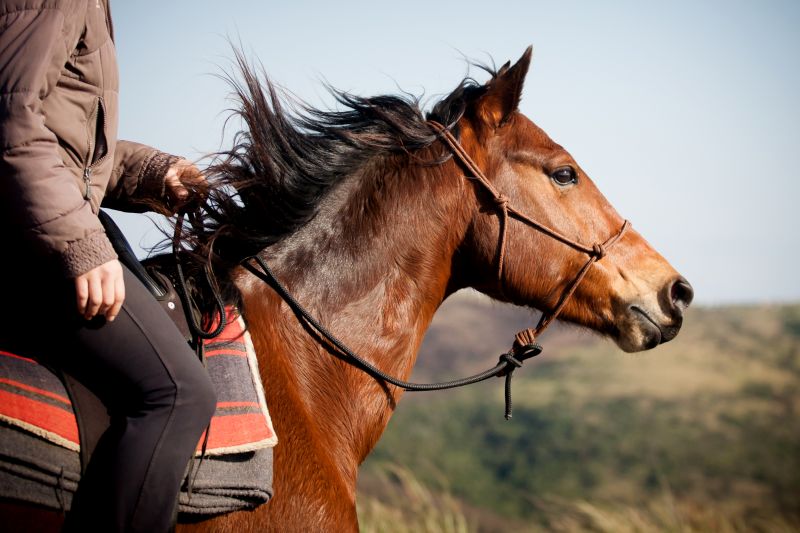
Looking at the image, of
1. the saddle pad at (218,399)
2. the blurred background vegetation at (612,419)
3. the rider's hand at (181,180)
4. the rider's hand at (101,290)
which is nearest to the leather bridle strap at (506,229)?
the rider's hand at (181,180)

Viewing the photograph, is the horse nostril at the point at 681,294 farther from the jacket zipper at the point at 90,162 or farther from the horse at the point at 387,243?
the jacket zipper at the point at 90,162

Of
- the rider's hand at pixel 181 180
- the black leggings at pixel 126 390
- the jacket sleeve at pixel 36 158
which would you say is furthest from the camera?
the rider's hand at pixel 181 180

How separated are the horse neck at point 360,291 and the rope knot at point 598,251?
2.03 ft

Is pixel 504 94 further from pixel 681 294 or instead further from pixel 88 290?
pixel 88 290

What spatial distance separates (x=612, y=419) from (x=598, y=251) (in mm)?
23386

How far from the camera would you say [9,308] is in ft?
7.29

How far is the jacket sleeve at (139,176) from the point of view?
120 inches

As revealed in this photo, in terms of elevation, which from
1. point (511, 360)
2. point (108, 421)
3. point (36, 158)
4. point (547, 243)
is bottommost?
point (108, 421)

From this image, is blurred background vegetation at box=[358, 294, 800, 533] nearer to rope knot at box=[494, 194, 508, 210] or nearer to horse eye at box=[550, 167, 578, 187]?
horse eye at box=[550, 167, 578, 187]

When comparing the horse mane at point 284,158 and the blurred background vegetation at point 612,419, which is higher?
the horse mane at point 284,158

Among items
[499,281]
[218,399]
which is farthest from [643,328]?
[218,399]

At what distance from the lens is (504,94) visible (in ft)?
10.6

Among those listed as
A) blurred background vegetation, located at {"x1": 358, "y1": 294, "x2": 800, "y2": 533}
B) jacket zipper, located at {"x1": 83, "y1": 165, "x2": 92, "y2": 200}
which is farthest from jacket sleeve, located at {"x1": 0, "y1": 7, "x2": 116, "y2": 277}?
blurred background vegetation, located at {"x1": 358, "y1": 294, "x2": 800, "y2": 533}

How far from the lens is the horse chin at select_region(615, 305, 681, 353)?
10.4 feet
